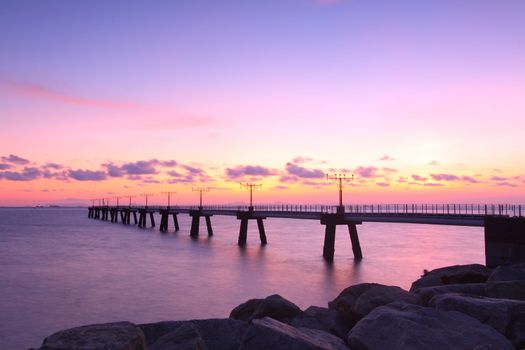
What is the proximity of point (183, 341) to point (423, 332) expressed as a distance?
13.0ft

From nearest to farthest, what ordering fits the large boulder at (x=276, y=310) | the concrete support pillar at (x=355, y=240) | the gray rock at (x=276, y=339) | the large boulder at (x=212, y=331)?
1. the gray rock at (x=276, y=339)
2. the large boulder at (x=212, y=331)
3. the large boulder at (x=276, y=310)
4. the concrete support pillar at (x=355, y=240)

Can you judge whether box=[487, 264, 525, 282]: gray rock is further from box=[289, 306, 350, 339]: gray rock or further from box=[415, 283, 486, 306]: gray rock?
box=[289, 306, 350, 339]: gray rock

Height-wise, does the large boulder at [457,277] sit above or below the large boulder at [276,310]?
above

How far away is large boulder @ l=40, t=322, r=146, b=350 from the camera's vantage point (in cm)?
554

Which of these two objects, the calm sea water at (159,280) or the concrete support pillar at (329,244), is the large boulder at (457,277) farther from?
the concrete support pillar at (329,244)

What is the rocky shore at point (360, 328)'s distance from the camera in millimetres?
6117

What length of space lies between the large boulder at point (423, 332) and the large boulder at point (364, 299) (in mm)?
2593

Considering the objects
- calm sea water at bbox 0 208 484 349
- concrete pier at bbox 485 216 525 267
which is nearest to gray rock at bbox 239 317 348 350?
calm sea water at bbox 0 208 484 349

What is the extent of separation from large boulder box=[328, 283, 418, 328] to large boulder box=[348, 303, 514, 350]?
2593mm

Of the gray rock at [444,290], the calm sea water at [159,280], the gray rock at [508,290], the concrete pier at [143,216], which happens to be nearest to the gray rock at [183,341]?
the gray rock at [444,290]

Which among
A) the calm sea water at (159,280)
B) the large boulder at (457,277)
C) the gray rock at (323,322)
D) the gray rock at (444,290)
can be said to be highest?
the gray rock at (444,290)

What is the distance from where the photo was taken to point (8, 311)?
80.6ft

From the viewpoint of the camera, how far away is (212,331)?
8664 mm

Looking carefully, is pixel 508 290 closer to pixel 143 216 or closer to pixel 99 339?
pixel 99 339
